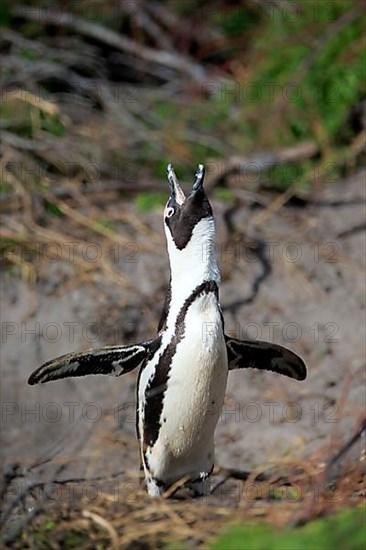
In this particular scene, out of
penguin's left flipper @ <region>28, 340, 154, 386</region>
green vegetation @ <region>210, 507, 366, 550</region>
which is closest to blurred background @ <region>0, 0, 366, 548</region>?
penguin's left flipper @ <region>28, 340, 154, 386</region>

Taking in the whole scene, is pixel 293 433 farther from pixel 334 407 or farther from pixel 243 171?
pixel 243 171

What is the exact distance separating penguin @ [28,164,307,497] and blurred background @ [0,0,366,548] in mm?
Answer: 497

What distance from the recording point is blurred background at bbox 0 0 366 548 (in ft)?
11.9

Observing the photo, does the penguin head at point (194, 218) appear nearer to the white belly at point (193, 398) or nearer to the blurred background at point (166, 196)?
the white belly at point (193, 398)

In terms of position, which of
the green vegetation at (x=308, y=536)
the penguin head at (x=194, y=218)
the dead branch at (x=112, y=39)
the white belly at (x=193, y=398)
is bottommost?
the green vegetation at (x=308, y=536)

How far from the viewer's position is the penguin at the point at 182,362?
2.48m

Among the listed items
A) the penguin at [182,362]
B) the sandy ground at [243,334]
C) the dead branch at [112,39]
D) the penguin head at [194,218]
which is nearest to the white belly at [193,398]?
the penguin at [182,362]

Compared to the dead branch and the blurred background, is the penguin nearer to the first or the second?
the blurred background

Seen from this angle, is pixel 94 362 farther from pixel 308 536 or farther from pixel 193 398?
pixel 308 536

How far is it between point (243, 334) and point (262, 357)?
1.10 metres

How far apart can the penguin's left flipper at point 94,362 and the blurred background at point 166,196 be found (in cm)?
47

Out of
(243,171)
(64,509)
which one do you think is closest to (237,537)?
(64,509)

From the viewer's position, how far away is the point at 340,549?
5.19 ft

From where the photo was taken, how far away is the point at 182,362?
8.18 feet
